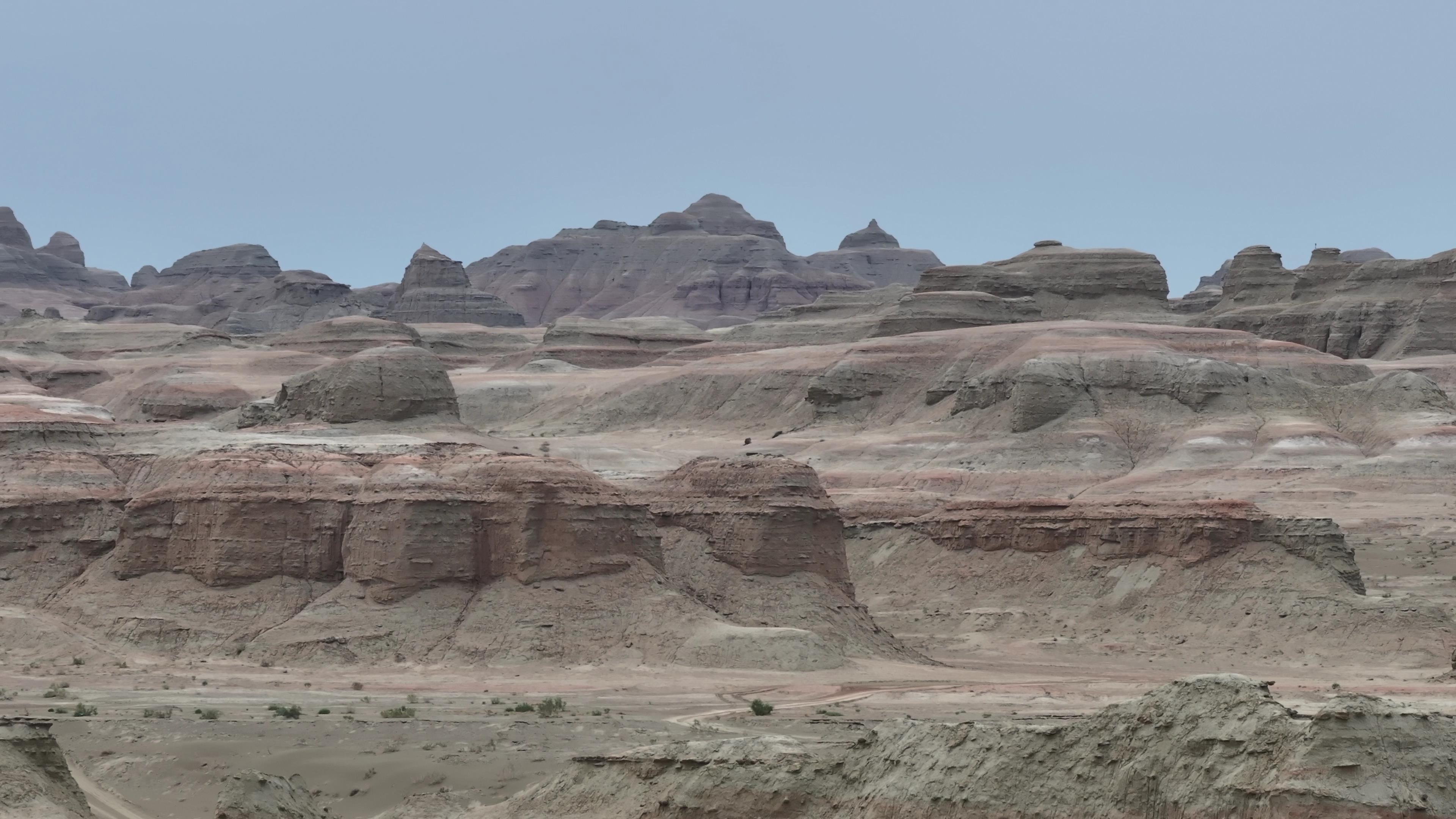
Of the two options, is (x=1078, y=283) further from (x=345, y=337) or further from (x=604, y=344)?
(x=345, y=337)

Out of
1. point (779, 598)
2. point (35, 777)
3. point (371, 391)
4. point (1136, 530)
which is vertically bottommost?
point (1136, 530)

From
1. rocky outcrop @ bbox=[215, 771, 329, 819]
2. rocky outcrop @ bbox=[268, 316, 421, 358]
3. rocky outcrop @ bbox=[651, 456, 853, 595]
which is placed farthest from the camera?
rocky outcrop @ bbox=[268, 316, 421, 358]

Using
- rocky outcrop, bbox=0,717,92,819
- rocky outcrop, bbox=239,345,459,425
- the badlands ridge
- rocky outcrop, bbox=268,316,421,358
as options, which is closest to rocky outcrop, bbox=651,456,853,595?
the badlands ridge

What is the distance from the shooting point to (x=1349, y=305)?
131 meters

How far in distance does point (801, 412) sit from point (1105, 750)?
9252cm

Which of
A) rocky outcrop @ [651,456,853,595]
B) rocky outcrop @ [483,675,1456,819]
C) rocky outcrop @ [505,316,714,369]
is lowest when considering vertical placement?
rocky outcrop @ [505,316,714,369]

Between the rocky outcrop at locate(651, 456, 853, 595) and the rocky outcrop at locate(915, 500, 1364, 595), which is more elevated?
the rocky outcrop at locate(651, 456, 853, 595)

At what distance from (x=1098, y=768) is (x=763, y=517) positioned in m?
29.3

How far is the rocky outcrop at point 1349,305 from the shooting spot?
4968 inches

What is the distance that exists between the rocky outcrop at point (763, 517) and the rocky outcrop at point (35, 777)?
24663 millimetres

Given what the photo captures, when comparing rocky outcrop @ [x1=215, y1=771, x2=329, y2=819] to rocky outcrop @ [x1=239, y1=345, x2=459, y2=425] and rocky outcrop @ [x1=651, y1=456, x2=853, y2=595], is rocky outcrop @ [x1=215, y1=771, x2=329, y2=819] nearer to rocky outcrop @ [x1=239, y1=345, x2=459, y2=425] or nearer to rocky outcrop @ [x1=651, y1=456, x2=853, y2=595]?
rocky outcrop @ [x1=651, y1=456, x2=853, y2=595]

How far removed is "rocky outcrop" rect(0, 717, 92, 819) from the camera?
74.5 ft

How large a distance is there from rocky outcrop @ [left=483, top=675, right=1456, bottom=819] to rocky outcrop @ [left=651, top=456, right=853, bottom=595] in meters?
24.8

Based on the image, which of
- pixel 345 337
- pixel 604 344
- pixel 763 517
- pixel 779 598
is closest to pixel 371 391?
pixel 763 517
